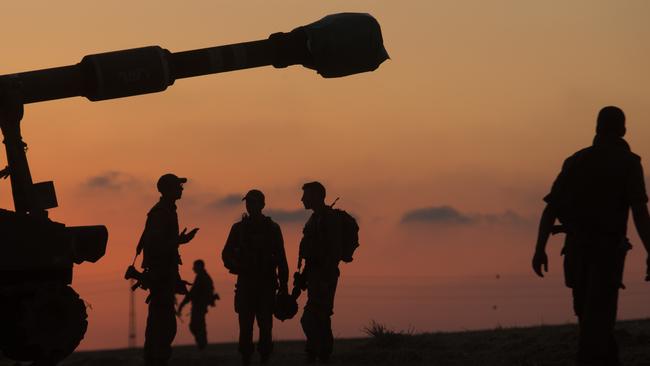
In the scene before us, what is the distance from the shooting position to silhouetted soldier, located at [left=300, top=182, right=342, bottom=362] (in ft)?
60.3

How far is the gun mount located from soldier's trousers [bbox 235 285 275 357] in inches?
150

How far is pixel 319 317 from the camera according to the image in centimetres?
1844

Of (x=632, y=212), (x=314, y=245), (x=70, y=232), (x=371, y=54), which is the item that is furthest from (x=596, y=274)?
(x=314, y=245)

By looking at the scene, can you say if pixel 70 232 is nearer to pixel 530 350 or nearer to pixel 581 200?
pixel 581 200

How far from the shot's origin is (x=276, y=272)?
1862 centimetres

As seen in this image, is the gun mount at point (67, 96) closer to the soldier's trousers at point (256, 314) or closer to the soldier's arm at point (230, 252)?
the soldier's arm at point (230, 252)

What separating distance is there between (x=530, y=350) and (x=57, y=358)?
648 cm

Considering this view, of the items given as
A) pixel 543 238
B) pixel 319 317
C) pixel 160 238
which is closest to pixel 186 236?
pixel 160 238

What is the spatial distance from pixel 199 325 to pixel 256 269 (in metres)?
10.9

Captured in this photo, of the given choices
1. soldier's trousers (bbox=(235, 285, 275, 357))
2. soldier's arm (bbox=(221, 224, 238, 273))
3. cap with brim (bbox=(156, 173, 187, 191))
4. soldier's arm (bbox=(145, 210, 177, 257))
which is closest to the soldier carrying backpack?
soldier's trousers (bbox=(235, 285, 275, 357))

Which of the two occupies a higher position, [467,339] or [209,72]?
[209,72]

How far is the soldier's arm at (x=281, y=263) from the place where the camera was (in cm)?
1848

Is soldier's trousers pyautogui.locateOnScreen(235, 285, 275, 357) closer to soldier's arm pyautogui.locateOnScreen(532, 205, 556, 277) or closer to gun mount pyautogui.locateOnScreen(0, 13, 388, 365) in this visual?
gun mount pyautogui.locateOnScreen(0, 13, 388, 365)

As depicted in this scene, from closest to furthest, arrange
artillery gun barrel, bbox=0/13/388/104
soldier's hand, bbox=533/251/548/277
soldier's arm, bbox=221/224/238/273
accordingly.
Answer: soldier's hand, bbox=533/251/548/277 → artillery gun barrel, bbox=0/13/388/104 → soldier's arm, bbox=221/224/238/273
